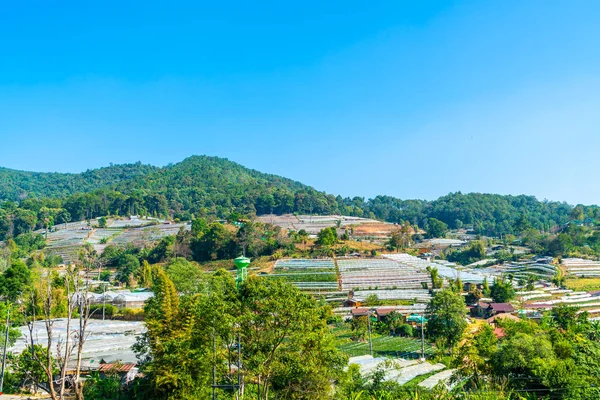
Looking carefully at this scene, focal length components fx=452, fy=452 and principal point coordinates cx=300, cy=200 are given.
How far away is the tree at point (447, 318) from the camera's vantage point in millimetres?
22047

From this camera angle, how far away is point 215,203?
89.2m

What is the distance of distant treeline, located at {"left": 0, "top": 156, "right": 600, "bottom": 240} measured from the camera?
79.4m

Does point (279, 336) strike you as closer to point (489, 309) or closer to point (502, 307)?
point (489, 309)

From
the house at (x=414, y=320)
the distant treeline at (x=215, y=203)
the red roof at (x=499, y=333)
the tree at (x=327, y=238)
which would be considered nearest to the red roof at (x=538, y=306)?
the red roof at (x=499, y=333)

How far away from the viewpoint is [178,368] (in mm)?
12344

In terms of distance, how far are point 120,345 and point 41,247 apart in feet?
144

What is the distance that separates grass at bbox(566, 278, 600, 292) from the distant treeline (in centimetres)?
3546

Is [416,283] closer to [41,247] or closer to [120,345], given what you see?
[120,345]

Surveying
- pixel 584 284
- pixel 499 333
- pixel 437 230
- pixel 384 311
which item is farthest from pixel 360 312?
pixel 437 230

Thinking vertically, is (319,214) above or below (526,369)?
above

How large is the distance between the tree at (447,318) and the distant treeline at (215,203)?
57.7 m

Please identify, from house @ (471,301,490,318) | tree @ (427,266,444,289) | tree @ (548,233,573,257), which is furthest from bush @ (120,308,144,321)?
tree @ (548,233,573,257)

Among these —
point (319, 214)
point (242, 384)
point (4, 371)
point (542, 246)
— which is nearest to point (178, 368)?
point (242, 384)

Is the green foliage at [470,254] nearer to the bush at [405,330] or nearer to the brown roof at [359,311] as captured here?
the brown roof at [359,311]
